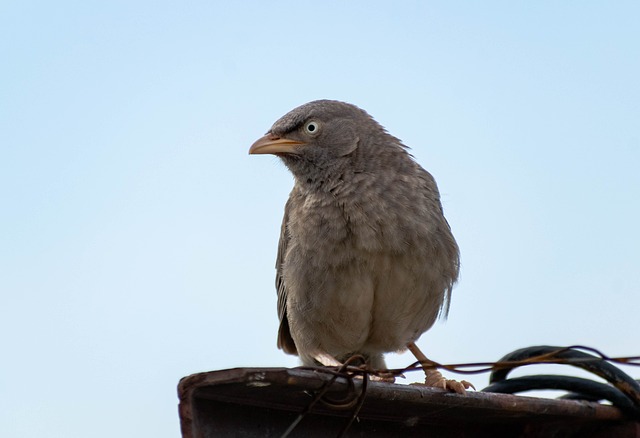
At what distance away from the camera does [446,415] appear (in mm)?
3457

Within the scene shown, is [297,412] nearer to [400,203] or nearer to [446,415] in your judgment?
[446,415]

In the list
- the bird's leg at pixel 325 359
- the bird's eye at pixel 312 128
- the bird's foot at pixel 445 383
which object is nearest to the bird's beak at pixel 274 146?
the bird's eye at pixel 312 128

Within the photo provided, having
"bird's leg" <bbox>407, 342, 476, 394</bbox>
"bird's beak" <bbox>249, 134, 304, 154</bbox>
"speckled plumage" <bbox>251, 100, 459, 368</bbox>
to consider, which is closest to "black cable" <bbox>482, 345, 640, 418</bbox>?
"bird's leg" <bbox>407, 342, 476, 394</bbox>

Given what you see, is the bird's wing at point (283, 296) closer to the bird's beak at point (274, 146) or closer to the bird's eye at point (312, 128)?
the bird's beak at point (274, 146)

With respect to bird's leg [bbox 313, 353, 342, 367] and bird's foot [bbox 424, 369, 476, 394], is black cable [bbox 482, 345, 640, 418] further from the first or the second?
bird's leg [bbox 313, 353, 342, 367]

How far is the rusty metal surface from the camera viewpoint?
8.55 ft

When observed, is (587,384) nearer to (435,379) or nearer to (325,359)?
(435,379)

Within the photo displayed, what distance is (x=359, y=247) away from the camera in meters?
5.36

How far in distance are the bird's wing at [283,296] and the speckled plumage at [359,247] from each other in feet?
0.05

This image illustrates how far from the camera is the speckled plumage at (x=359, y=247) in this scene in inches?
212

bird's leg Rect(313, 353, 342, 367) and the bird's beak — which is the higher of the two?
the bird's beak

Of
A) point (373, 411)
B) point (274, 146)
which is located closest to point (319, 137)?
point (274, 146)

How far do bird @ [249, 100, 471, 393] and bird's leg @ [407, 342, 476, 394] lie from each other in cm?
2

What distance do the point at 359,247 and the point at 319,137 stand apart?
3.53 ft
